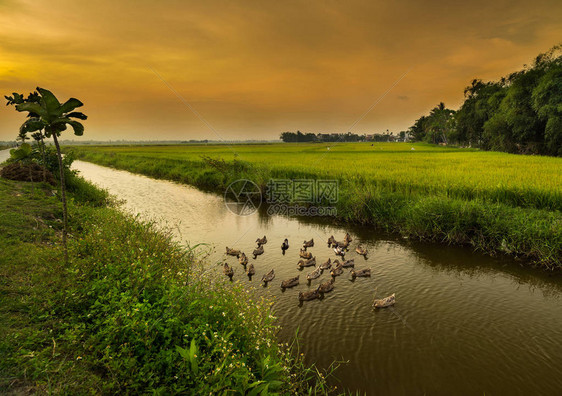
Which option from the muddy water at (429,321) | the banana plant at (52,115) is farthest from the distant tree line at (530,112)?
the banana plant at (52,115)

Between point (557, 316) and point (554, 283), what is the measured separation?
1.81m

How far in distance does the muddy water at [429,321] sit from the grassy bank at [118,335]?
49.5 inches

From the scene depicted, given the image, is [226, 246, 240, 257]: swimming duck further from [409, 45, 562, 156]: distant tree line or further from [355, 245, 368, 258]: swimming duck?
[409, 45, 562, 156]: distant tree line

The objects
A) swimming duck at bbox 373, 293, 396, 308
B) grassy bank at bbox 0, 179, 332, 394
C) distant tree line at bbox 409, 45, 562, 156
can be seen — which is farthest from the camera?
distant tree line at bbox 409, 45, 562, 156

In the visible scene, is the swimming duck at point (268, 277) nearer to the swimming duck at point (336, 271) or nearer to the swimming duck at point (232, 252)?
the swimming duck at point (336, 271)

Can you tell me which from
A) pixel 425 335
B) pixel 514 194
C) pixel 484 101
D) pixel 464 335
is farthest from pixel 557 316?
pixel 484 101

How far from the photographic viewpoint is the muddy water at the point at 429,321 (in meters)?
4.32

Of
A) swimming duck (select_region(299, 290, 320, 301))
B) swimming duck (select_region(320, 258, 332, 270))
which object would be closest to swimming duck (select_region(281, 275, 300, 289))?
swimming duck (select_region(299, 290, 320, 301))

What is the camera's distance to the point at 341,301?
632 centimetres

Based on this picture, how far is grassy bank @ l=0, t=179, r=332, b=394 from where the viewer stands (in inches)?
108

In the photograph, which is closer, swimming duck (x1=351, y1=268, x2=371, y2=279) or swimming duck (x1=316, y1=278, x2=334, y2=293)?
swimming duck (x1=316, y1=278, x2=334, y2=293)

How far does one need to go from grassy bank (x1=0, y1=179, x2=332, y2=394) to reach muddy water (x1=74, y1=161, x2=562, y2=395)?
1.26 m

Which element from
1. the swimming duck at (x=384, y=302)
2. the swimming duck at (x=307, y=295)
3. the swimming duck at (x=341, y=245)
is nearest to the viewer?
the swimming duck at (x=384, y=302)

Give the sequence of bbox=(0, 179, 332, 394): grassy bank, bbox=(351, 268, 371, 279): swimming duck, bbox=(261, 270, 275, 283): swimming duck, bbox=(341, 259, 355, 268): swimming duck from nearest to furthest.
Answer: bbox=(0, 179, 332, 394): grassy bank
bbox=(261, 270, 275, 283): swimming duck
bbox=(351, 268, 371, 279): swimming duck
bbox=(341, 259, 355, 268): swimming duck
